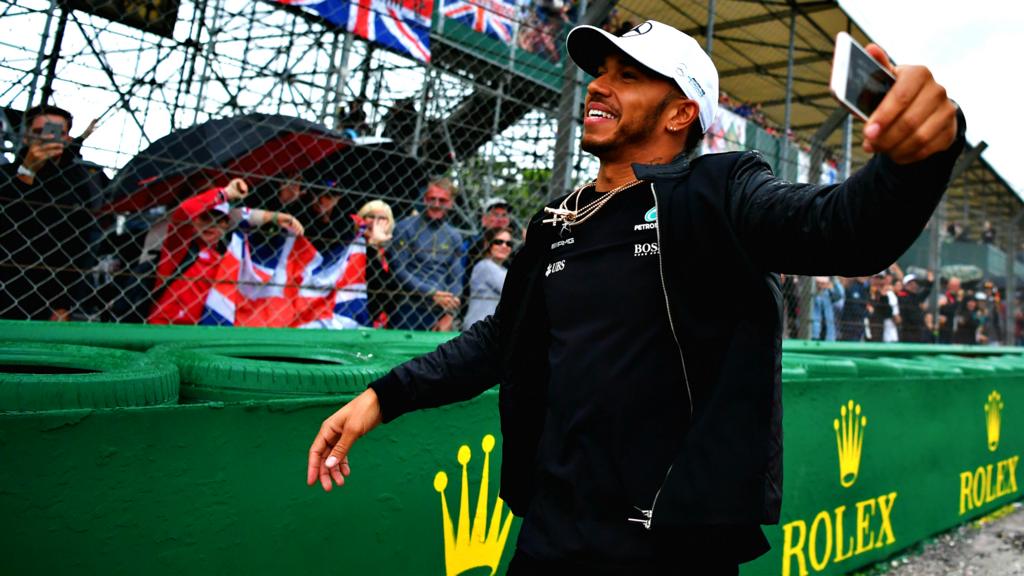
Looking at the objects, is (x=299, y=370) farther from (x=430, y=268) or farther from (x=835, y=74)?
(x=430, y=268)

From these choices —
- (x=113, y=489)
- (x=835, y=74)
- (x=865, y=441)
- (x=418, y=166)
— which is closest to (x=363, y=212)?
(x=418, y=166)

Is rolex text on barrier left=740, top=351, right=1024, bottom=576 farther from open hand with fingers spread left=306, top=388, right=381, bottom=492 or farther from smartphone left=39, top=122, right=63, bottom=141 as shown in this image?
smartphone left=39, top=122, right=63, bottom=141

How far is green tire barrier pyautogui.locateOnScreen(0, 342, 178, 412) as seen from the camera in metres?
1.61

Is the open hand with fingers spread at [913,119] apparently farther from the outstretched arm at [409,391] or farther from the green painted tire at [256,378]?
the green painted tire at [256,378]

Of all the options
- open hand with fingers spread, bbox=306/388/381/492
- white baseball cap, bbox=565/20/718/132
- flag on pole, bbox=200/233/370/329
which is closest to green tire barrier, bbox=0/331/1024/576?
open hand with fingers spread, bbox=306/388/381/492

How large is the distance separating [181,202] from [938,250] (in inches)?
309

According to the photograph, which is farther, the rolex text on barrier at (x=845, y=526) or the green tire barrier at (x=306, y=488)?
the rolex text on barrier at (x=845, y=526)

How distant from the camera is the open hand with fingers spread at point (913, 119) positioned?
88 centimetres

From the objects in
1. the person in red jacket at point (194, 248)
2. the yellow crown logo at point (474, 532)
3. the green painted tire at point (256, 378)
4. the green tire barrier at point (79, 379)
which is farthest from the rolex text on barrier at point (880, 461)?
the person in red jacket at point (194, 248)

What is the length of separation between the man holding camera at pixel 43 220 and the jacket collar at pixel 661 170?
2392mm

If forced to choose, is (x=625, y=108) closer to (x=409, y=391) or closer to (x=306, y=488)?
(x=409, y=391)

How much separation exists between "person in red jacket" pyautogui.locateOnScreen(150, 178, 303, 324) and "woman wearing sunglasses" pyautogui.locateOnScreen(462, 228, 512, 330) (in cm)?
118

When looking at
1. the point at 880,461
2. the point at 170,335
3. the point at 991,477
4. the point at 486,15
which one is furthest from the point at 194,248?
the point at 991,477

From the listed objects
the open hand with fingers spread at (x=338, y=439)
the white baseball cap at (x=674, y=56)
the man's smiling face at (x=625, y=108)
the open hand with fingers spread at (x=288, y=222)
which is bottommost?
the open hand with fingers spread at (x=338, y=439)
